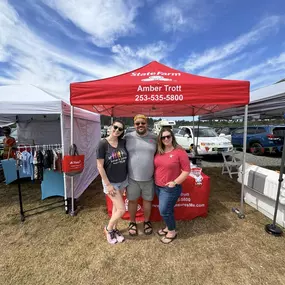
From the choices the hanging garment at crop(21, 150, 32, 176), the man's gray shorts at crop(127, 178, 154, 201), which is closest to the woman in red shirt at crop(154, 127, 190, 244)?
the man's gray shorts at crop(127, 178, 154, 201)

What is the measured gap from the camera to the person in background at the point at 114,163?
2.14 meters

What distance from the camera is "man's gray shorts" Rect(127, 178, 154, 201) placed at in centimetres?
234

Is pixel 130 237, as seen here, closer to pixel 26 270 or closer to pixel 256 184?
pixel 26 270

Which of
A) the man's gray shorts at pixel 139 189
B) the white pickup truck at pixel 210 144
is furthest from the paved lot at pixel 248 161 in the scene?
the man's gray shorts at pixel 139 189

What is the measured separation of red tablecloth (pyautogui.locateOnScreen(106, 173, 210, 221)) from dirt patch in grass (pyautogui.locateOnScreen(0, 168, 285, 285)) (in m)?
0.15

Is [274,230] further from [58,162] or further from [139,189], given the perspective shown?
[58,162]

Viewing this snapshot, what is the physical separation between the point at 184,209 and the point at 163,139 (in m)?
1.50

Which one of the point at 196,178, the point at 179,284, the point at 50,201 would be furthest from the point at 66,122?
the point at 179,284

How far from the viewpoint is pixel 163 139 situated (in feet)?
7.30

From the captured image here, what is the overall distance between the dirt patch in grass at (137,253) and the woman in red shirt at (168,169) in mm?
581

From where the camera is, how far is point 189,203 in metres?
2.97

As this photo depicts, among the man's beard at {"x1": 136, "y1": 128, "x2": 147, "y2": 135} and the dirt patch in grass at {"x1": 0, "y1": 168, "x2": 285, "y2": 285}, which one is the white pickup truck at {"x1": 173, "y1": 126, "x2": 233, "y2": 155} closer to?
the dirt patch in grass at {"x1": 0, "y1": 168, "x2": 285, "y2": 285}

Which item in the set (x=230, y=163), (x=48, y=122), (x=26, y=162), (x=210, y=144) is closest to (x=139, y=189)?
(x=26, y=162)

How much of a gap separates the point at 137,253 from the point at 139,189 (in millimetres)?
829
